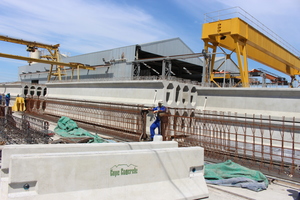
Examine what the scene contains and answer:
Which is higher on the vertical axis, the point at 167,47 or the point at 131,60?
the point at 167,47

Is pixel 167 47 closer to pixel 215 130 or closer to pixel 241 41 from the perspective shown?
pixel 241 41

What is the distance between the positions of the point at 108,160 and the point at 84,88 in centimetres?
1794

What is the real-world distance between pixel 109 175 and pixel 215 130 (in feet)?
31.0

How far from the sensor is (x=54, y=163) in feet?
11.8

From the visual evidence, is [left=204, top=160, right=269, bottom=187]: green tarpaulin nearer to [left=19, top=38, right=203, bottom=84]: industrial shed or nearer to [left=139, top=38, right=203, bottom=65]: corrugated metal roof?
[left=19, top=38, right=203, bottom=84]: industrial shed

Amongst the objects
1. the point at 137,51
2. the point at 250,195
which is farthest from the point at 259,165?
the point at 137,51

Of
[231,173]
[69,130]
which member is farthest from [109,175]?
[69,130]

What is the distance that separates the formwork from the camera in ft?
24.5

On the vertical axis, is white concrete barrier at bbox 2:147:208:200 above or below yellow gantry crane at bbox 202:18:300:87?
below

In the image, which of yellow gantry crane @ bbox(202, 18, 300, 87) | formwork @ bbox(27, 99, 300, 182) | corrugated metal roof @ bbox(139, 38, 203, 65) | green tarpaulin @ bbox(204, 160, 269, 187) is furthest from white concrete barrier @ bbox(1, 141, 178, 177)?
corrugated metal roof @ bbox(139, 38, 203, 65)

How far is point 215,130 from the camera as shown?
1248 centimetres

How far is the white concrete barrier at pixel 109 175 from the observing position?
11.2 ft

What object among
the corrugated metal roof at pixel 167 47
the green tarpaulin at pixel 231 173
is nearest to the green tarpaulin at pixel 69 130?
the green tarpaulin at pixel 231 173

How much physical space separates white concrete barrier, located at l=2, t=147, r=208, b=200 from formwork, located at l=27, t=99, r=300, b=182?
3.33m
